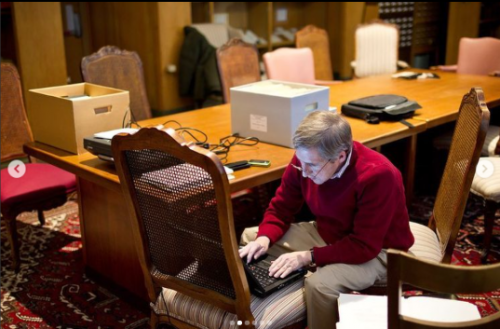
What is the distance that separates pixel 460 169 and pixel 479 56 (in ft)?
9.26

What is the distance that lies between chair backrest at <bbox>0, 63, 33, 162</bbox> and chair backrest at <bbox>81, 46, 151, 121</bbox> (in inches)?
15.1

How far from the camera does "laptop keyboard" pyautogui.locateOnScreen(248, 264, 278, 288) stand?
74.6 inches

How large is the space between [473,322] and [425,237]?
0.97 metres

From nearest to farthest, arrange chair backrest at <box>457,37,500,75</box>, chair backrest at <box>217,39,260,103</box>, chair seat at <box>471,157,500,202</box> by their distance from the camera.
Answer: chair seat at <box>471,157,500,202</box>, chair backrest at <box>217,39,260,103</box>, chair backrest at <box>457,37,500,75</box>

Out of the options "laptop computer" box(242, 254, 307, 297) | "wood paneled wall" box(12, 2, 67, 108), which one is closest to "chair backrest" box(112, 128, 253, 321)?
"laptop computer" box(242, 254, 307, 297)

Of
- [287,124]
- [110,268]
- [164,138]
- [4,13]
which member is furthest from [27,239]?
[4,13]

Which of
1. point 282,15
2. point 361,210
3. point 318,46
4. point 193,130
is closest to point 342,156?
point 361,210

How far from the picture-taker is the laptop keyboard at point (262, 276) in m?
1.90

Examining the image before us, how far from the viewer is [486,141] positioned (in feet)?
11.6

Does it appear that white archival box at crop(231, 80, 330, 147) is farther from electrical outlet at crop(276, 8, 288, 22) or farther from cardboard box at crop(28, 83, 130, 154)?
electrical outlet at crop(276, 8, 288, 22)

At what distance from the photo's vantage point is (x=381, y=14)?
24.4ft

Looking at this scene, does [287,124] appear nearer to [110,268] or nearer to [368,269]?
[368,269]

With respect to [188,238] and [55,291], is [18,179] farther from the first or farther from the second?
[188,238]

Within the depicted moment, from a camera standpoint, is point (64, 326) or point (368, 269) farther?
point (64, 326)
